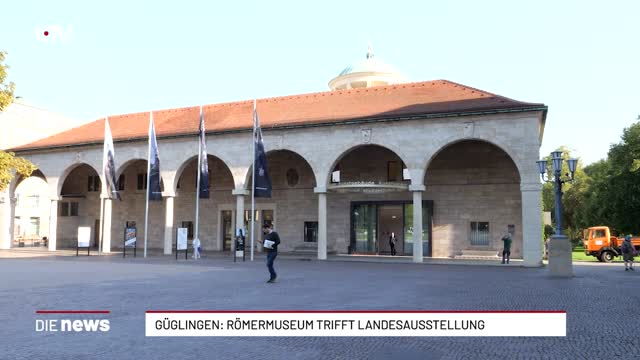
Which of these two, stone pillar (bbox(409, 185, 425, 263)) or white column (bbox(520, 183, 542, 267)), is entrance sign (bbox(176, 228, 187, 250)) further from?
white column (bbox(520, 183, 542, 267))

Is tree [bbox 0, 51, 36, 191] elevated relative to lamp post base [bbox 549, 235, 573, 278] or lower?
elevated

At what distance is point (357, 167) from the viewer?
114ft

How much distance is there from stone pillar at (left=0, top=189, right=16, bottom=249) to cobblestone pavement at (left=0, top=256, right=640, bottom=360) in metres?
21.8

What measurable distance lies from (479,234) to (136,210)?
85.2 feet

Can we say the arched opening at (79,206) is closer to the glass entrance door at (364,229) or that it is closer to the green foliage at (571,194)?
the glass entrance door at (364,229)

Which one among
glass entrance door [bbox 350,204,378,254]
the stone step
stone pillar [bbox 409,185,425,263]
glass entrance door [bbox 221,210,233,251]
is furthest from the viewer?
glass entrance door [bbox 221,210,233,251]

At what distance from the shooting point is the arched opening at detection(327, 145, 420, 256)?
33.6m

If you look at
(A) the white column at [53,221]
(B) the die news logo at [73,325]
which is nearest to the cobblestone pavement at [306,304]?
(B) the die news logo at [73,325]

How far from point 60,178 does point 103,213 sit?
4197 millimetres

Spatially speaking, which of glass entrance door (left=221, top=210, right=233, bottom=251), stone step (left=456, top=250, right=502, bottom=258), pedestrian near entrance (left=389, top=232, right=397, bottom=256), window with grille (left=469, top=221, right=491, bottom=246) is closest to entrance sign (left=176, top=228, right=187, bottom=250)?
glass entrance door (left=221, top=210, right=233, bottom=251)

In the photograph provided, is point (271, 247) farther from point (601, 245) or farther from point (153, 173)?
point (601, 245)

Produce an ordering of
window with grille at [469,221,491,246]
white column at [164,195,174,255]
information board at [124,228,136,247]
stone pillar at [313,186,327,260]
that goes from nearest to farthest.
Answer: information board at [124,228,136,247] → stone pillar at [313,186,327,260] → window with grille at [469,221,491,246] → white column at [164,195,174,255]

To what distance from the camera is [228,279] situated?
1764 cm

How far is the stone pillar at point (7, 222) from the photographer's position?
3984 cm
